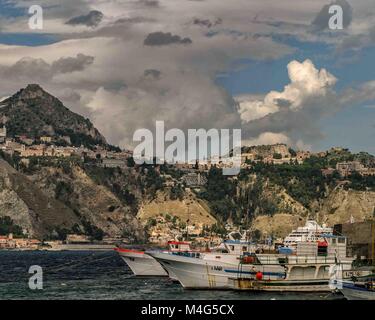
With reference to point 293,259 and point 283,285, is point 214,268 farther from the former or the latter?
point 293,259

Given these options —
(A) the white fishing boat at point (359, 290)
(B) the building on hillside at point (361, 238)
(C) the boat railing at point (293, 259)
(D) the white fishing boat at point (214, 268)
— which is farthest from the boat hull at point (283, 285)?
(B) the building on hillside at point (361, 238)

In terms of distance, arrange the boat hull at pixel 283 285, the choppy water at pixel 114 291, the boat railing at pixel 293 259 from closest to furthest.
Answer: the choppy water at pixel 114 291
the boat hull at pixel 283 285
the boat railing at pixel 293 259

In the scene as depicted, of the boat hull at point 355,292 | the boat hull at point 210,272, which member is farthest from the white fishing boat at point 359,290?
the boat hull at point 210,272

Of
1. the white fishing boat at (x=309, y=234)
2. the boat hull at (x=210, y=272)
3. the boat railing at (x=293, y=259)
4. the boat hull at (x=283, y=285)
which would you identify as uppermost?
the white fishing boat at (x=309, y=234)

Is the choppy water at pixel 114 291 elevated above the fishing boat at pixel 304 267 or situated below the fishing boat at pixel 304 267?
below

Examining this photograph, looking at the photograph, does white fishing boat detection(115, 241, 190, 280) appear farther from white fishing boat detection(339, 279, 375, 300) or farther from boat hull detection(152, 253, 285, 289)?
white fishing boat detection(339, 279, 375, 300)

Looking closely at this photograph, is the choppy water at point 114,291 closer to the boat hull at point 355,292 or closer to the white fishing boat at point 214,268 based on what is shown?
the white fishing boat at point 214,268

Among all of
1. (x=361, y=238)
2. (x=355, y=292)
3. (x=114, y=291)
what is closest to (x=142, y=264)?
(x=114, y=291)

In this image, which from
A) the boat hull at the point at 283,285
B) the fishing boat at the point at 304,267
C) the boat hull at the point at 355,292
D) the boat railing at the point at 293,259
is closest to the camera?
the boat hull at the point at 355,292

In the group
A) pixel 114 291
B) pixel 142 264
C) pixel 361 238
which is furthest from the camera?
pixel 361 238

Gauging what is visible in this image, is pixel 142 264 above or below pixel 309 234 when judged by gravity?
below

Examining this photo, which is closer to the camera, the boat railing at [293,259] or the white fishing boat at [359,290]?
the white fishing boat at [359,290]
